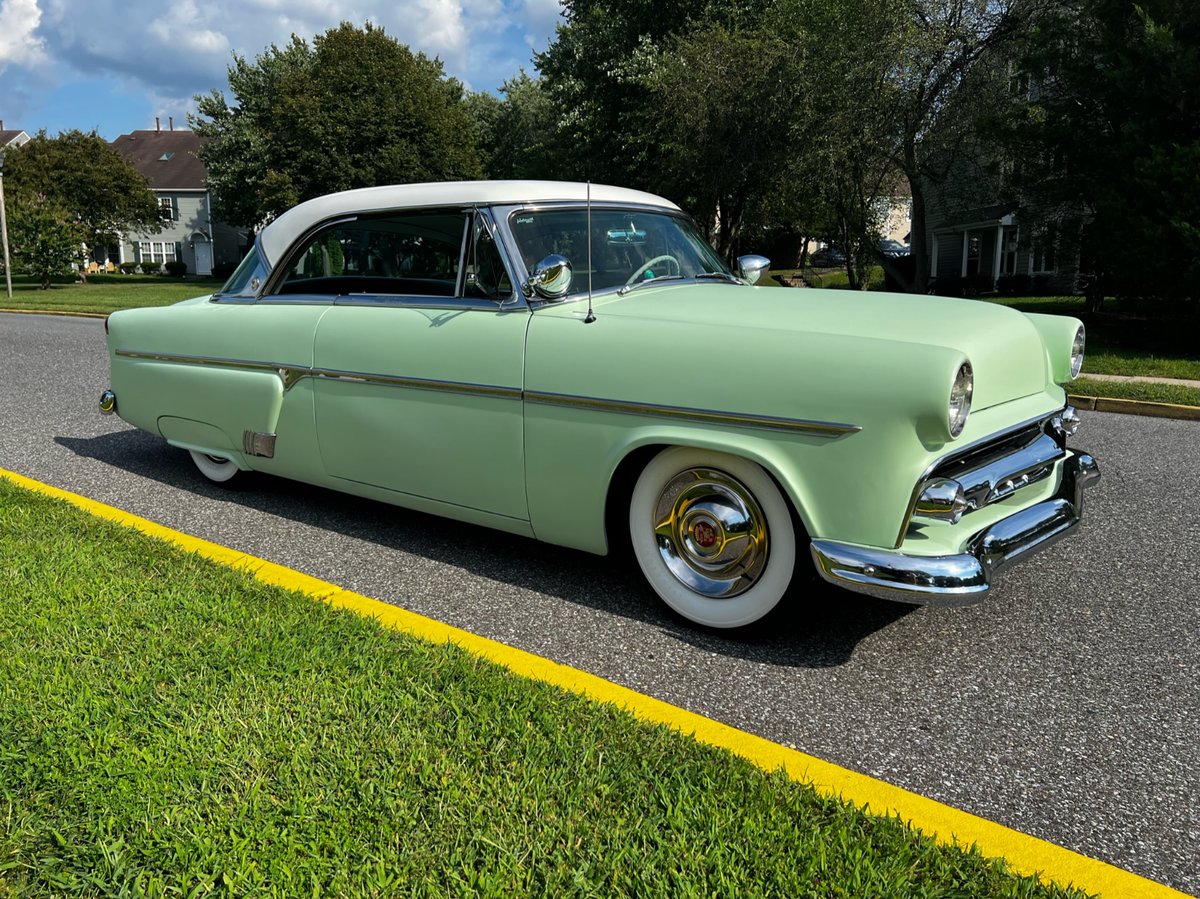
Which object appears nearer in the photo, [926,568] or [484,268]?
[926,568]

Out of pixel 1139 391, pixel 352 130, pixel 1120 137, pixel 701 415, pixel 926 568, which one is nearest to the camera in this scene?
pixel 926 568

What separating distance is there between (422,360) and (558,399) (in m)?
0.71

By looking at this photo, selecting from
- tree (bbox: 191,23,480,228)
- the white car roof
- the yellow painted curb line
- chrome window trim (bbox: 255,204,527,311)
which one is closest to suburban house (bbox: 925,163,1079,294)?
the white car roof

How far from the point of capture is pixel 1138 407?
831cm

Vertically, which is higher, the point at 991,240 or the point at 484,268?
the point at 991,240

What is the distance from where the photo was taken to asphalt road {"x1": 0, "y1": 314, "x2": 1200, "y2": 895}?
7.81 feet

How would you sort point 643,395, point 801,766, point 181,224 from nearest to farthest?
1. point 801,766
2. point 643,395
3. point 181,224

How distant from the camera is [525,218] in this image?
3.70 m

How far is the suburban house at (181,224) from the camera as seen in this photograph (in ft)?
194

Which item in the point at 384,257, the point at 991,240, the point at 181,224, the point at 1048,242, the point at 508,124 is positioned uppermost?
the point at 508,124

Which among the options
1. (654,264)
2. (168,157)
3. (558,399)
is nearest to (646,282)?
(654,264)

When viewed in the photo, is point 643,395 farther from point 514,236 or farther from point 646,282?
point 514,236

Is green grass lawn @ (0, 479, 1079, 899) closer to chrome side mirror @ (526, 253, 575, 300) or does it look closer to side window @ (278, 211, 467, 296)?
chrome side mirror @ (526, 253, 575, 300)

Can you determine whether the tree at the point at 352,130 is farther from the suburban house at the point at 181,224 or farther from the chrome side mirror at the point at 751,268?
the chrome side mirror at the point at 751,268
